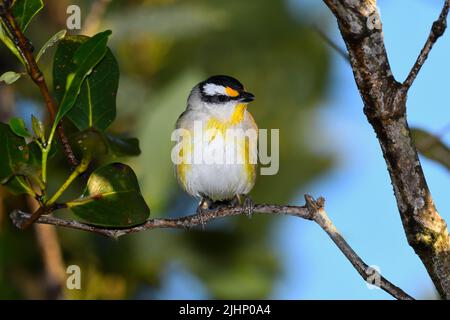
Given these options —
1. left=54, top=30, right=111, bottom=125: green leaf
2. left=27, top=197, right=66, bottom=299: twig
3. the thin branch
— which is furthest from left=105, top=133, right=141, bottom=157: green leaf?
left=27, top=197, right=66, bottom=299: twig

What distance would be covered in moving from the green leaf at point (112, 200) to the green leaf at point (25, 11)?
441 mm

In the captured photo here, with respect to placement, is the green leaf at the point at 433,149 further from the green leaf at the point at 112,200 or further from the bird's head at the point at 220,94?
the bird's head at the point at 220,94

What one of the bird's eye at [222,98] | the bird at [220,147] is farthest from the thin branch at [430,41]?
the bird's eye at [222,98]

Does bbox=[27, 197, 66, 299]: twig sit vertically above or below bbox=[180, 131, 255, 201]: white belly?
below

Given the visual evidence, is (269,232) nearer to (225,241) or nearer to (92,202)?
(225,241)

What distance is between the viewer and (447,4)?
6.04 ft

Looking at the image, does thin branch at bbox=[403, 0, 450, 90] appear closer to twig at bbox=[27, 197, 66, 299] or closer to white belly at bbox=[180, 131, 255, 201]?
twig at bbox=[27, 197, 66, 299]

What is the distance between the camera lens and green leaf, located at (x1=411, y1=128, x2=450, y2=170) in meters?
2.45

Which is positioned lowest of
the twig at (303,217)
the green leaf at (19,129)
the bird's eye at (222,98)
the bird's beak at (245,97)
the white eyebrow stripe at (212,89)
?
the twig at (303,217)

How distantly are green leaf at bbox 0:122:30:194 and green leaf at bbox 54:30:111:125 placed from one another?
0.50 ft

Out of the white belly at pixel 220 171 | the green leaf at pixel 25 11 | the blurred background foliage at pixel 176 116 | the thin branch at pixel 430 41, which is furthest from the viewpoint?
the white belly at pixel 220 171

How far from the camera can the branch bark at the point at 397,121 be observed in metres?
1.88

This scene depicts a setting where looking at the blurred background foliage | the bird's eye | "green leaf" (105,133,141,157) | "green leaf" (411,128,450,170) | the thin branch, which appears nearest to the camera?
the thin branch
